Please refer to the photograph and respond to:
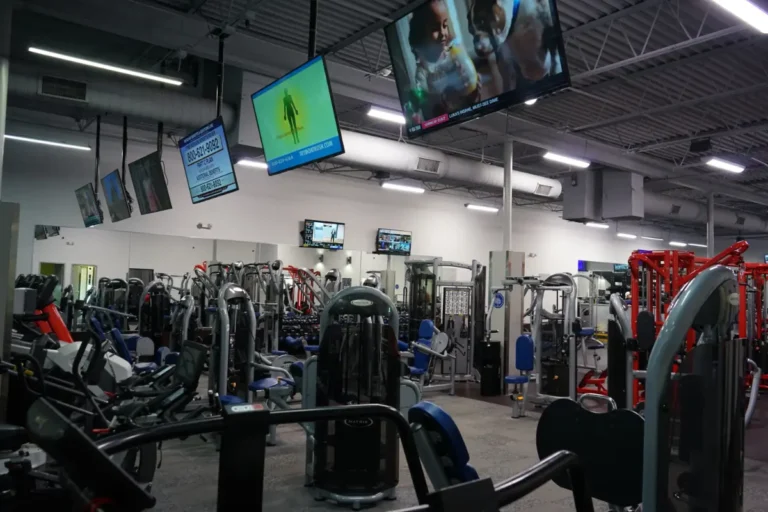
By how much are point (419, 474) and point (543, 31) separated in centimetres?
302

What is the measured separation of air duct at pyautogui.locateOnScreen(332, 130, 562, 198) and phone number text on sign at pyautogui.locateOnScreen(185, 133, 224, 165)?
11.5 ft

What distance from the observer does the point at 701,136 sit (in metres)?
11.6

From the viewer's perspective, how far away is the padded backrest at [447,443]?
1625 mm

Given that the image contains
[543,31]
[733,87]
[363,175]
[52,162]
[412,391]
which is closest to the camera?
[543,31]

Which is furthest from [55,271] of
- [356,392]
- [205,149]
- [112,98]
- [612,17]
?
[612,17]

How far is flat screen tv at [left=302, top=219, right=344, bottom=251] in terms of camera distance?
47.9 feet

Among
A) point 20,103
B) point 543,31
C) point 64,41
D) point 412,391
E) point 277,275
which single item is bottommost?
point 412,391

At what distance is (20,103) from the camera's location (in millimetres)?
9727

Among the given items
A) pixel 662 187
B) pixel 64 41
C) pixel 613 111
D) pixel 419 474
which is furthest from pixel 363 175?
pixel 419 474

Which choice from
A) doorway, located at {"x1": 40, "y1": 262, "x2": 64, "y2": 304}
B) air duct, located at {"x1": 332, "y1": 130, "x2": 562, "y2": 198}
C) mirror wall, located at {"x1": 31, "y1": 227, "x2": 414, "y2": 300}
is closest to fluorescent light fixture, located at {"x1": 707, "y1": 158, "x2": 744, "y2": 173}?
air duct, located at {"x1": 332, "y1": 130, "x2": 562, "y2": 198}

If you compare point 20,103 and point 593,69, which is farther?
point 20,103

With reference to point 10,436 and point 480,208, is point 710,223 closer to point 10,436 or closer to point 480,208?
point 480,208

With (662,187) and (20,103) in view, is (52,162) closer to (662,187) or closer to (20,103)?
(20,103)

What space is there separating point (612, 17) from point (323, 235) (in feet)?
30.4
